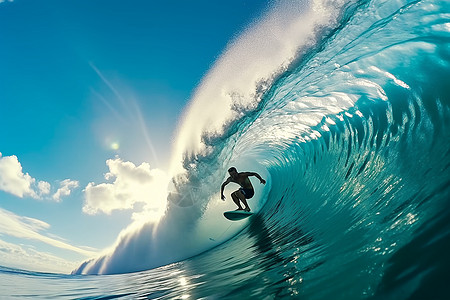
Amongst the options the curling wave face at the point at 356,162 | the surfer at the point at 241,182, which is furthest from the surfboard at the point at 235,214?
the curling wave face at the point at 356,162

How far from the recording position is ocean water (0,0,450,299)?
2.37 metres

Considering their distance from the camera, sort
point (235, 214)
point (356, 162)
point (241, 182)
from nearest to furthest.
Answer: point (356, 162)
point (241, 182)
point (235, 214)

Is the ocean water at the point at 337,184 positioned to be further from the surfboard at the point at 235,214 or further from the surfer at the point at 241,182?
the surfer at the point at 241,182

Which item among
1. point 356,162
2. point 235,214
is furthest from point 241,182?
point 356,162

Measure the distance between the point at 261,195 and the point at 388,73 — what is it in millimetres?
8482

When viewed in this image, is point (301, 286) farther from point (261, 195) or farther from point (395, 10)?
point (261, 195)

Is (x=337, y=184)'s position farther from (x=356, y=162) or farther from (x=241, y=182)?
(x=241, y=182)

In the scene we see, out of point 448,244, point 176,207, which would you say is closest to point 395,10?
point 448,244

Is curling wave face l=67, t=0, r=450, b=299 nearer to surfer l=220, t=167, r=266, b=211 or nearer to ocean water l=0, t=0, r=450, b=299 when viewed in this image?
ocean water l=0, t=0, r=450, b=299

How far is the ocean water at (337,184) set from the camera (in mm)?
2369

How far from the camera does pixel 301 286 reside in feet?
8.05

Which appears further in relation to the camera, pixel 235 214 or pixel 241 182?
pixel 235 214

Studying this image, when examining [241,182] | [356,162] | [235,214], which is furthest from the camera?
[235,214]

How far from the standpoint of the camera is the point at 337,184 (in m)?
6.13
